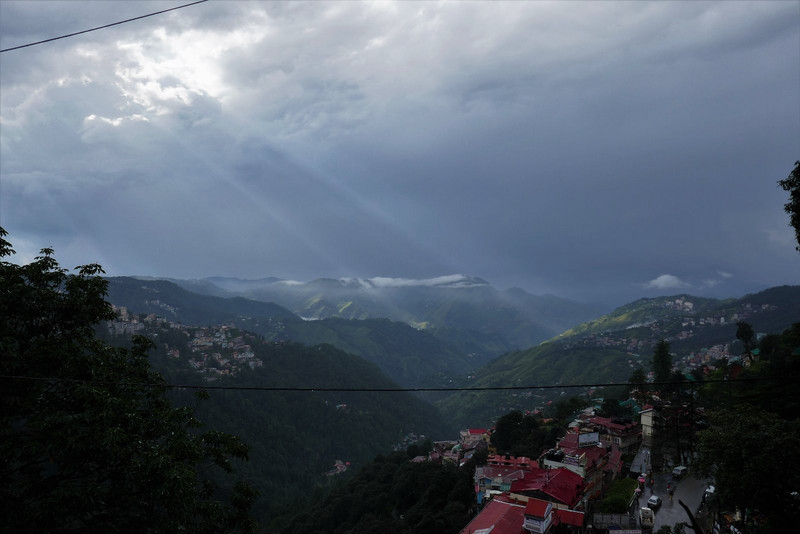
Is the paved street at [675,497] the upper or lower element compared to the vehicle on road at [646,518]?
lower

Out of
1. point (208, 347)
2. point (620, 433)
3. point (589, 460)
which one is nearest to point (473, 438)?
point (620, 433)

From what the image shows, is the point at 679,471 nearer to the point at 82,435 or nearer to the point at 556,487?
the point at 556,487

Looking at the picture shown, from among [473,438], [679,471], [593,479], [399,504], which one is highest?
A: [679,471]

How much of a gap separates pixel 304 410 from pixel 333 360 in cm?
4283

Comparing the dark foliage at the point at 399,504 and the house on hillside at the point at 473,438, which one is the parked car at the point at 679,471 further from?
the house on hillside at the point at 473,438

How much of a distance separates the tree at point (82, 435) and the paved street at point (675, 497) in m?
20.2

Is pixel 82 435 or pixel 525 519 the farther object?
pixel 525 519

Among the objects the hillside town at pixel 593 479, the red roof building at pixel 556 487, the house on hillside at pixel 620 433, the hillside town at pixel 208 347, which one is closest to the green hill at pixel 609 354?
the hillside town at pixel 208 347

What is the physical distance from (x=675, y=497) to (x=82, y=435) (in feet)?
85.6

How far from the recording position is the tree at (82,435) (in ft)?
23.3

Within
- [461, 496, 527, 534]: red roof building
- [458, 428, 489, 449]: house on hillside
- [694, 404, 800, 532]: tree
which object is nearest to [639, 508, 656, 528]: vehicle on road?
[461, 496, 527, 534]: red roof building

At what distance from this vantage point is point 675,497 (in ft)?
73.8

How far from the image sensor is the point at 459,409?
13662 cm

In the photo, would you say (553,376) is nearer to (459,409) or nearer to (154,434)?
(459,409)
